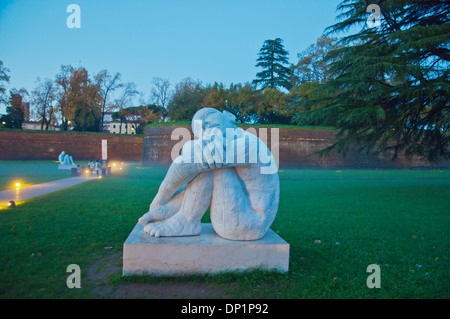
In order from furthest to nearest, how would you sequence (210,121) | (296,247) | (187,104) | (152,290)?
(187,104)
(296,247)
(210,121)
(152,290)

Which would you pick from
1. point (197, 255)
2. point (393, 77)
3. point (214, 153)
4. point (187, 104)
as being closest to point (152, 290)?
point (197, 255)

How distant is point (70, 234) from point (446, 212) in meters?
8.36

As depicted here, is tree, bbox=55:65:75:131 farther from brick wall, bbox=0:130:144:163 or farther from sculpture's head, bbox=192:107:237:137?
sculpture's head, bbox=192:107:237:137

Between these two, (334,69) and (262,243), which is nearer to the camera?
(262,243)

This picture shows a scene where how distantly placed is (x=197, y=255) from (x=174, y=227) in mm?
429

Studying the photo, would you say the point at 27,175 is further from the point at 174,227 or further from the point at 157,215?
the point at 174,227

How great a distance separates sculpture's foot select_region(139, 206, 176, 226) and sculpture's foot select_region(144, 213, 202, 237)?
79mm

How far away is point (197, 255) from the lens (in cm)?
299

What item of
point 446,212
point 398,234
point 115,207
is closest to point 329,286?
point 398,234

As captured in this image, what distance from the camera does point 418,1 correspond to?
9.44 metres

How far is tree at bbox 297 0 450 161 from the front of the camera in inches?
324

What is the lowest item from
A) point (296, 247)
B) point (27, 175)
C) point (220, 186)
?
point (296, 247)

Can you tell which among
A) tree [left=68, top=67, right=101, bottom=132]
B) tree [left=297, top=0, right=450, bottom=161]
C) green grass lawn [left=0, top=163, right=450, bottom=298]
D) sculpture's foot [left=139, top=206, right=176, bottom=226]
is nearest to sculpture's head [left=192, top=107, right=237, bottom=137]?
sculpture's foot [left=139, top=206, right=176, bottom=226]
